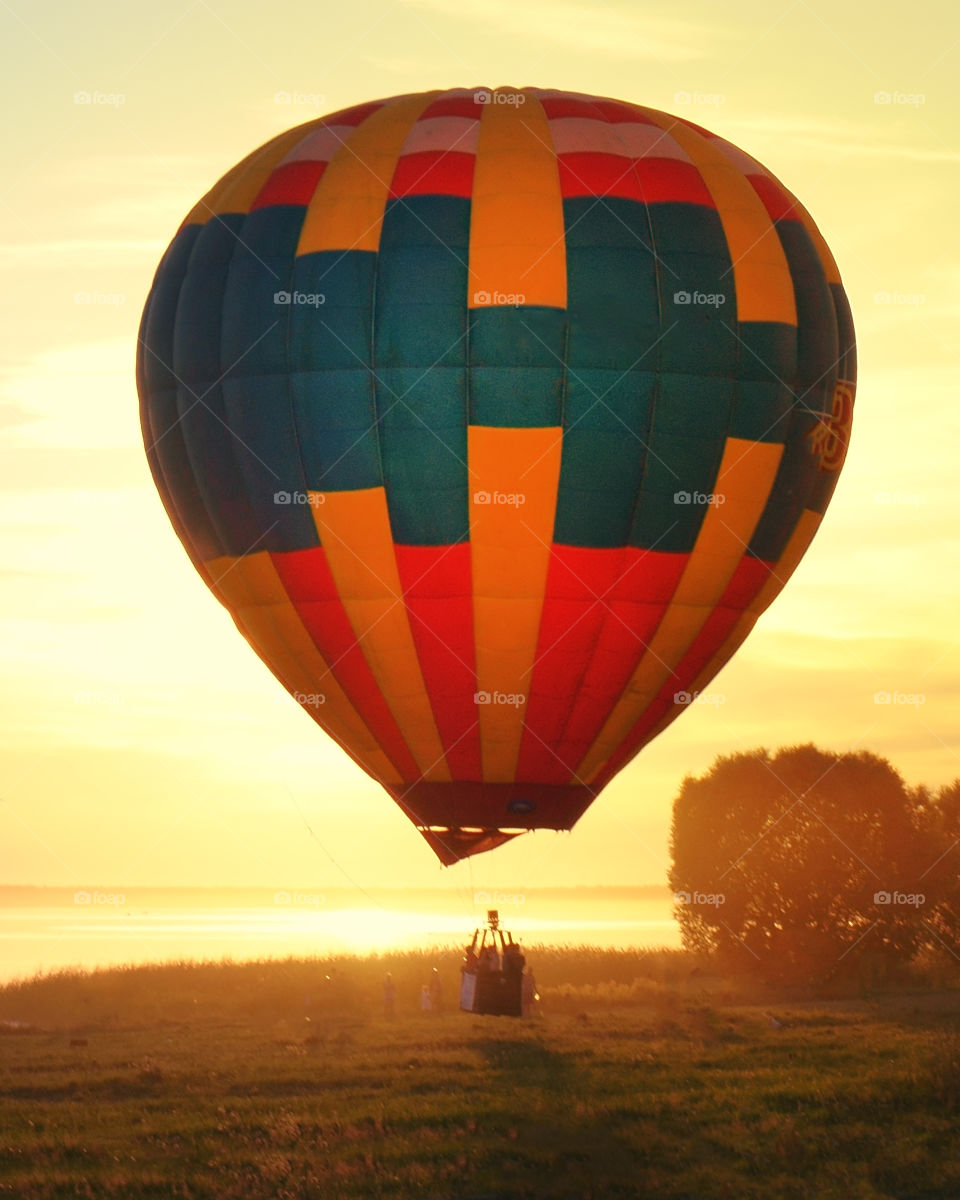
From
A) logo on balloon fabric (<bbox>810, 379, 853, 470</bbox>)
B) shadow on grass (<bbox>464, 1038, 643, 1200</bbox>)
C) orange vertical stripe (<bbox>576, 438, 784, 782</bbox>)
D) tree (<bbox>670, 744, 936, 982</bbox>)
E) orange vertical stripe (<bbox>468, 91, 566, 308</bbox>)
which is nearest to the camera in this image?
shadow on grass (<bbox>464, 1038, 643, 1200</bbox>)

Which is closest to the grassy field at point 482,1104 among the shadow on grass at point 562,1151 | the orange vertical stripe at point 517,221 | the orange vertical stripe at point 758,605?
the shadow on grass at point 562,1151

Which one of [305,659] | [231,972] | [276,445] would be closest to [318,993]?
[231,972]

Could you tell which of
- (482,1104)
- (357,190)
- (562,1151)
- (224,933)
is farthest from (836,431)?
(224,933)

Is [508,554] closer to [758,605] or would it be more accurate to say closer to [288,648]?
[288,648]

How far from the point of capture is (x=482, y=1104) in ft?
68.6

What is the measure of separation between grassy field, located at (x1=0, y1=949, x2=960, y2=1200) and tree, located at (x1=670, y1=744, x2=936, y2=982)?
8124 mm

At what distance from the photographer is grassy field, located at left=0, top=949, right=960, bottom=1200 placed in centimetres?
1758

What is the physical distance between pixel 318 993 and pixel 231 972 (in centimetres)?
611

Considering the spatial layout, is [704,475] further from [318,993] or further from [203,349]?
[318,993]

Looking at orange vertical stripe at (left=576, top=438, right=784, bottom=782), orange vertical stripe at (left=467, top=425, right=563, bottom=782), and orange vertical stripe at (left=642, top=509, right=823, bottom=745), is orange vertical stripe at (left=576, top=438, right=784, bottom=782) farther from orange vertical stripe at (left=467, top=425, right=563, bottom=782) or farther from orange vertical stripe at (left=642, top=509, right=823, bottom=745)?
orange vertical stripe at (left=467, top=425, right=563, bottom=782)

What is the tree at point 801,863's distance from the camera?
42219mm

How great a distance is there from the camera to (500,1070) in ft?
78.6

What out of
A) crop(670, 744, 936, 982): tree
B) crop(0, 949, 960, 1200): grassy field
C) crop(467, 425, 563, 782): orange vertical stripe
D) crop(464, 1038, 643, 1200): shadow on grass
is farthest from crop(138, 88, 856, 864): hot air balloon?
crop(670, 744, 936, 982): tree

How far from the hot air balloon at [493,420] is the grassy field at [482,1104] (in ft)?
12.1
